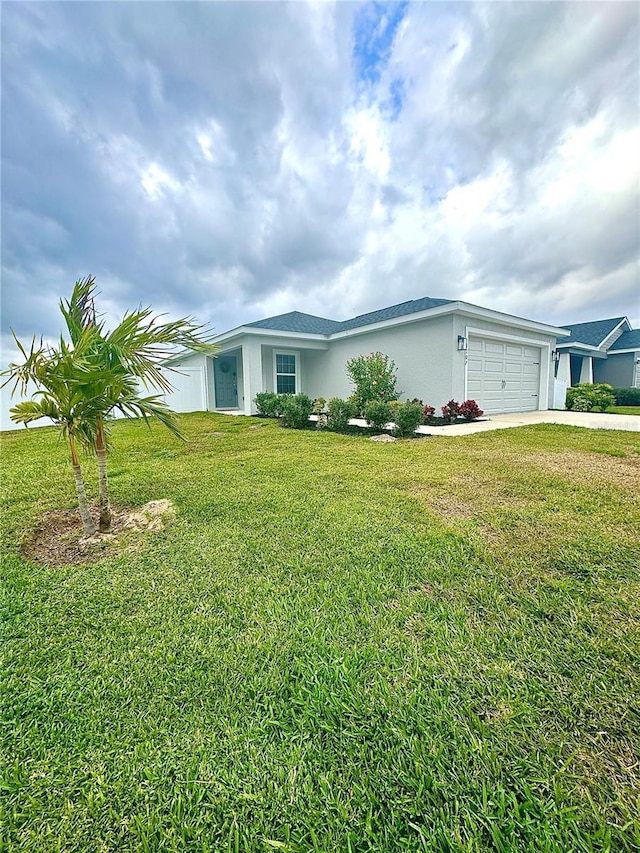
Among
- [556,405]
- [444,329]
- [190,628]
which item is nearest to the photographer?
[190,628]

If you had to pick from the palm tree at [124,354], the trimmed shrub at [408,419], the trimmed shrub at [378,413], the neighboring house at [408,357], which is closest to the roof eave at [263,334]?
the neighboring house at [408,357]

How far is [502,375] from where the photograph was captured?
12.5 m

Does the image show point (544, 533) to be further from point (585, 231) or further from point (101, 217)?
point (585, 231)

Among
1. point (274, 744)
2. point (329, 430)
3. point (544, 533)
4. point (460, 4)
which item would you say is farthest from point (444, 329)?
point (274, 744)

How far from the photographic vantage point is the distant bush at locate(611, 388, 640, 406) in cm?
1732

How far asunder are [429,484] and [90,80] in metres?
10.2

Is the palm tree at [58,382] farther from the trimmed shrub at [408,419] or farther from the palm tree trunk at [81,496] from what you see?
the trimmed shrub at [408,419]

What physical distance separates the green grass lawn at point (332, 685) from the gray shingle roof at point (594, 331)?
22.6 m

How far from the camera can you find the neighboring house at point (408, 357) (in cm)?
1088

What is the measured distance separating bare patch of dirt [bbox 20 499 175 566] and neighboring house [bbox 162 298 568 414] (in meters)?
9.27

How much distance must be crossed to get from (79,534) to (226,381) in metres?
15.7

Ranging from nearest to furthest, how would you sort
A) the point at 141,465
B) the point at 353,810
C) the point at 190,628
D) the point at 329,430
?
the point at 353,810
the point at 190,628
the point at 141,465
the point at 329,430

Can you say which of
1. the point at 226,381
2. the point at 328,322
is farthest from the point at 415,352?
the point at 226,381

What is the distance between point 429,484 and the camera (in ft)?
15.4
